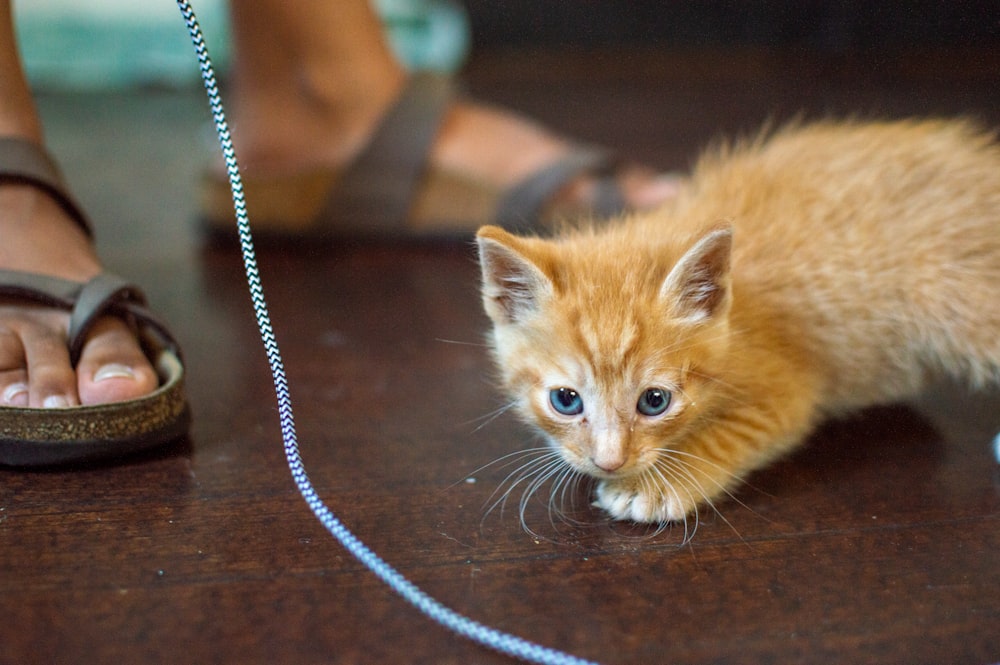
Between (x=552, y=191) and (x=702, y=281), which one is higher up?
(x=702, y=281)

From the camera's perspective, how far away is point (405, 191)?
7.88 feet

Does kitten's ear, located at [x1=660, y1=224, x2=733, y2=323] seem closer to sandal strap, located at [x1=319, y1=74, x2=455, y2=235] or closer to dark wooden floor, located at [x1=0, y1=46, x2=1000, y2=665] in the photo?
dark wooden floor, located at [x1=0, y1=46, x2=1000, y2=665]

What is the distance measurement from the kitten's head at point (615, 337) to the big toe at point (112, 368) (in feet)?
Result: 1.71

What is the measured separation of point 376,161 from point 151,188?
3.12ft

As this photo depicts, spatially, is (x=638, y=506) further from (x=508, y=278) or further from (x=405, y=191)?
(x=405, y=191)

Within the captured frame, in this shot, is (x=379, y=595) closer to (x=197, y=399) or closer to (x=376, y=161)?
(x=197, y=399)

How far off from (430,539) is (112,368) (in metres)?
0.55

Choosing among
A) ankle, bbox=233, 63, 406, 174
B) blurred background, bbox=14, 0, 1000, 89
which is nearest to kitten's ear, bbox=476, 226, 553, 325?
ankle, bbox=233, 63, 406, 174

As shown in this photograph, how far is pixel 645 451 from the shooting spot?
4.13 feet

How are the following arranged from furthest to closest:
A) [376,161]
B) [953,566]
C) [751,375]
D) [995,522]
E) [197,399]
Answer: [376,161], [197,399], [751,375], [995,522], [953,566]

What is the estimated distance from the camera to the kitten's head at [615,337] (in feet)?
4.09

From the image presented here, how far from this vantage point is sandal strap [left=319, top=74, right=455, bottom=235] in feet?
7.84

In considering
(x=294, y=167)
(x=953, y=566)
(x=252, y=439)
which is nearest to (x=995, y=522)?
(x=953, y=566)

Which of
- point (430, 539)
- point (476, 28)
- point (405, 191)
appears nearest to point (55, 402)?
point (430, 539)
